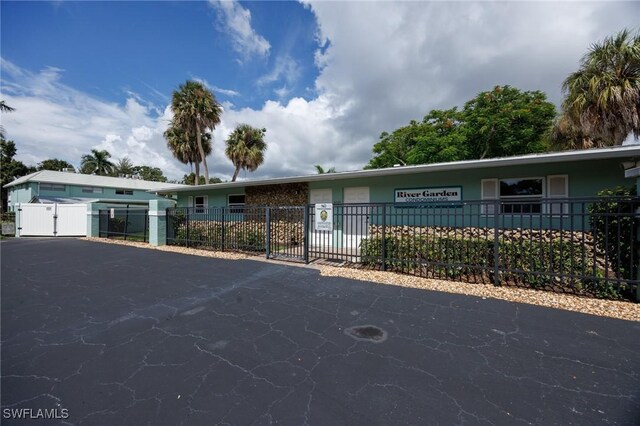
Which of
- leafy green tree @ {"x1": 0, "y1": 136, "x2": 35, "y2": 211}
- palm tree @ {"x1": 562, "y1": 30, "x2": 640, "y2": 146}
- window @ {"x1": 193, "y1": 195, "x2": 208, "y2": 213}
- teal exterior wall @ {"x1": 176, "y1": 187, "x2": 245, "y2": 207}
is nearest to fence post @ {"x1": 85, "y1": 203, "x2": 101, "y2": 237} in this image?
teal exterior wall @ {"x1": 176, "y1": 187, "x2": 245, "y2": 207}

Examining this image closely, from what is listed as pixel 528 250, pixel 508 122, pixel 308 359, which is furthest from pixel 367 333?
pixel 508 122

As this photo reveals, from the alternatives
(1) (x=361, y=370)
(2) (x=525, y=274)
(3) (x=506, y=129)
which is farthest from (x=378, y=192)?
(3) (x=506, y=129)

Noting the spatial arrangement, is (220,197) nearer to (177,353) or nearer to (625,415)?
(177,353)

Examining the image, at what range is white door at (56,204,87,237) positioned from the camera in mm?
15578

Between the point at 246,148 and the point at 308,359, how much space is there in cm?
2335

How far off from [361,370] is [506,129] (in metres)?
20.8

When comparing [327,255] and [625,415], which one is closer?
[625,415]

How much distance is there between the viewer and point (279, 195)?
13438 millimetres

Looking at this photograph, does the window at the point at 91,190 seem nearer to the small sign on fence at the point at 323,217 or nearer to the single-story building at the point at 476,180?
the single-story building at the point at 476,180

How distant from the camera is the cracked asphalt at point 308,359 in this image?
2209 millimetres

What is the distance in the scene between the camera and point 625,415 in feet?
7.00

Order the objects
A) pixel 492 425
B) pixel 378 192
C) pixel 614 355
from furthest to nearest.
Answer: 1. pixel 378 192
2. pixel 614 355
3. pixel 492 425

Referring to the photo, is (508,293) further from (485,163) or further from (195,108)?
(195,108)

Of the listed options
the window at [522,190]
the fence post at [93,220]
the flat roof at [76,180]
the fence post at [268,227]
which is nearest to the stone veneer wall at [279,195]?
the fence post at [268,227]
